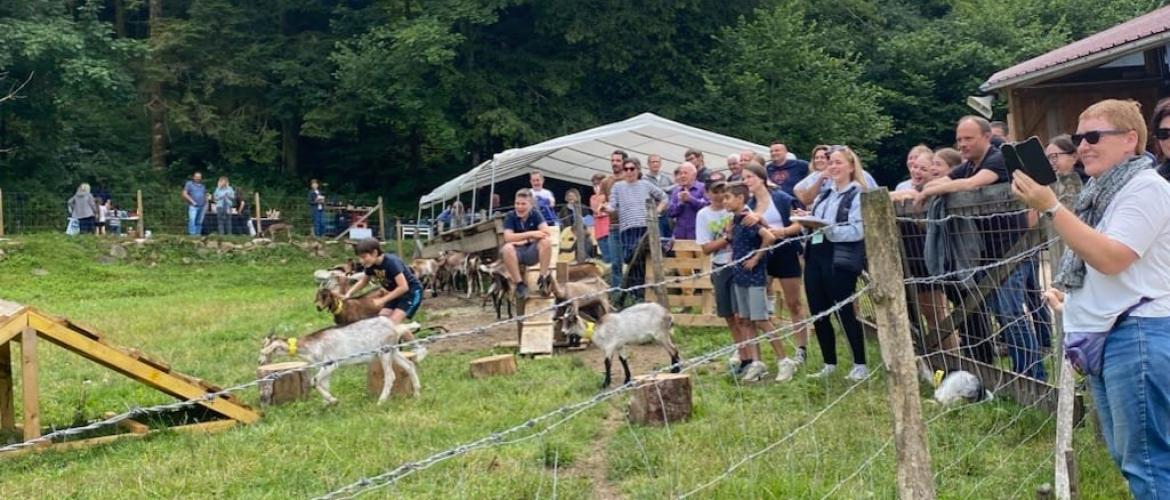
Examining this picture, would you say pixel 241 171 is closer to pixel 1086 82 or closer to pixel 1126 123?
pixel 1086 82

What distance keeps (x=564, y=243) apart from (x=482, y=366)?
6.67m

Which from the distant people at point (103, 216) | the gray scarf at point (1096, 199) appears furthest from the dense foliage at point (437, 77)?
the gray scarf at point (1096, 199)

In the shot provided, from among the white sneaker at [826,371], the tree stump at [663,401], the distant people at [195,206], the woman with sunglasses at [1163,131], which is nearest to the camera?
the woman with sunglasses at [1163,131]

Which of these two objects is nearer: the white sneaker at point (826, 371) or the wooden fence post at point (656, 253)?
the white sneaker at point (826, 371)

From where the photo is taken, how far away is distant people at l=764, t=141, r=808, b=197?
9555 mm

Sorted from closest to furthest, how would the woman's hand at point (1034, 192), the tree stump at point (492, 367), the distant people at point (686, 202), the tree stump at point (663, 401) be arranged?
the woman's hand at point (1034, 192) < the tree stump at point (663, 401) < the tree stump at point (492, 367) < the distant people at point (686, 202)

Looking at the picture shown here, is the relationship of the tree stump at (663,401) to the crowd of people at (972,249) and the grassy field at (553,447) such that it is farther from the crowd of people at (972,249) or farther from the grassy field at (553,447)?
the crowd of people at (972,249)

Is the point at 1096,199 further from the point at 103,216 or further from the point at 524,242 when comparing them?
the point at 103,216

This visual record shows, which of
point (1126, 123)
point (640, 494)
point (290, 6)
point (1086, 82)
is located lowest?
point (640, 494)

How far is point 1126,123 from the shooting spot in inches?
120

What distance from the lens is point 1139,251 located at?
9.55 ft

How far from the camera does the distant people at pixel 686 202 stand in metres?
9.86

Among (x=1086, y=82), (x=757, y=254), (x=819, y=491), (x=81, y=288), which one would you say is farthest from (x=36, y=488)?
(x=81, y=288)

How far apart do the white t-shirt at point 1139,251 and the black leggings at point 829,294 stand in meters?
Answer: 3.32
